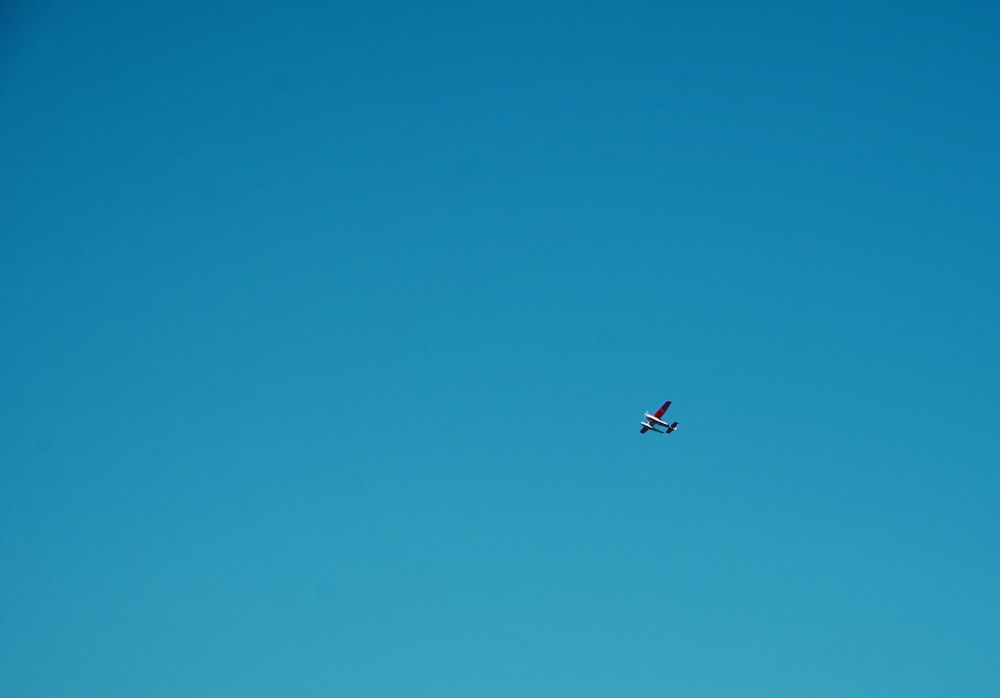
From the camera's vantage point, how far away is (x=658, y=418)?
76.2 metres
